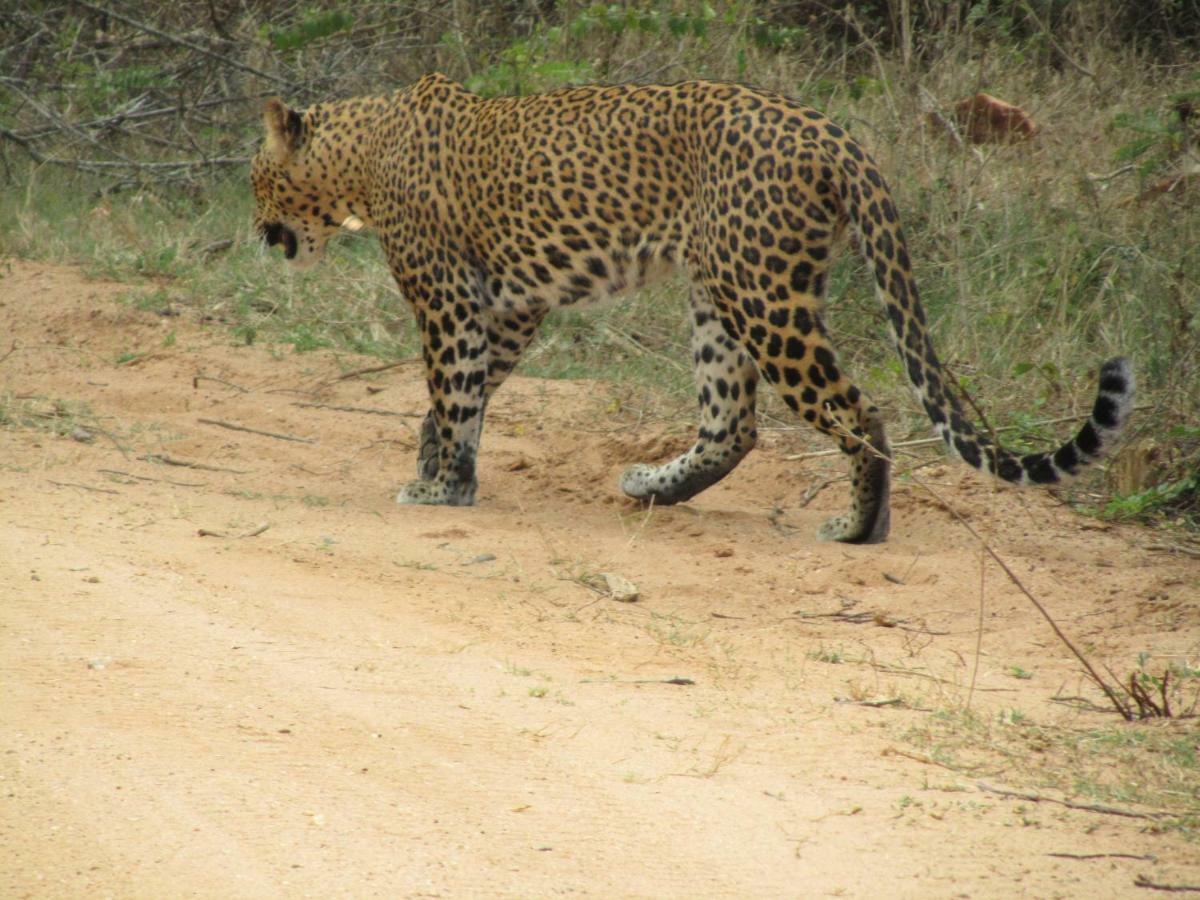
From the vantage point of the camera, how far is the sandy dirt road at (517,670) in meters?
3.09

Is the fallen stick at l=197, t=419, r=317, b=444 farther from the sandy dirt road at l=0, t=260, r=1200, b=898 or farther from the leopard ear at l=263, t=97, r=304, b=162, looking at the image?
the leopard ear at l=263, t=97, r=304, b=162

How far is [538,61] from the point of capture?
384 inches

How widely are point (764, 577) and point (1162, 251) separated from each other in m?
3.29

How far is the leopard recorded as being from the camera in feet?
18.6

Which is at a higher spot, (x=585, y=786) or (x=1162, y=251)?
(x=1162, y=251)

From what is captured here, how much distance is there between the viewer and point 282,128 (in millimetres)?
7195

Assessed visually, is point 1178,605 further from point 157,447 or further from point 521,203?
point 157,447

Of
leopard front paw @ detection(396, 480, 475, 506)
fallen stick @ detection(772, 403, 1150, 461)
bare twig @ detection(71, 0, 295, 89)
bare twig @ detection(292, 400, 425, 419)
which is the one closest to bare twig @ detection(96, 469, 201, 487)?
leopard front paw @ detection(396, 480, 475, 506)

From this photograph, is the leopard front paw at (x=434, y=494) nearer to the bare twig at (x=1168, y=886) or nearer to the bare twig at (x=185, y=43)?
the bare twig at (x=1168, y=886)

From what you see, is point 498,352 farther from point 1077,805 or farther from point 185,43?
point 185,43

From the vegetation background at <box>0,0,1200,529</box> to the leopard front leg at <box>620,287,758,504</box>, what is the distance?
975 millimetres

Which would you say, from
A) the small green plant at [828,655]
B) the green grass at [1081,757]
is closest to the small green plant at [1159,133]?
the small green plant at [828,655]

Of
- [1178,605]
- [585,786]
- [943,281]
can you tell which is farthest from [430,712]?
[943,281]

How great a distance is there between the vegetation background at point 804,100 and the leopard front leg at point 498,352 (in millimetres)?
1068
